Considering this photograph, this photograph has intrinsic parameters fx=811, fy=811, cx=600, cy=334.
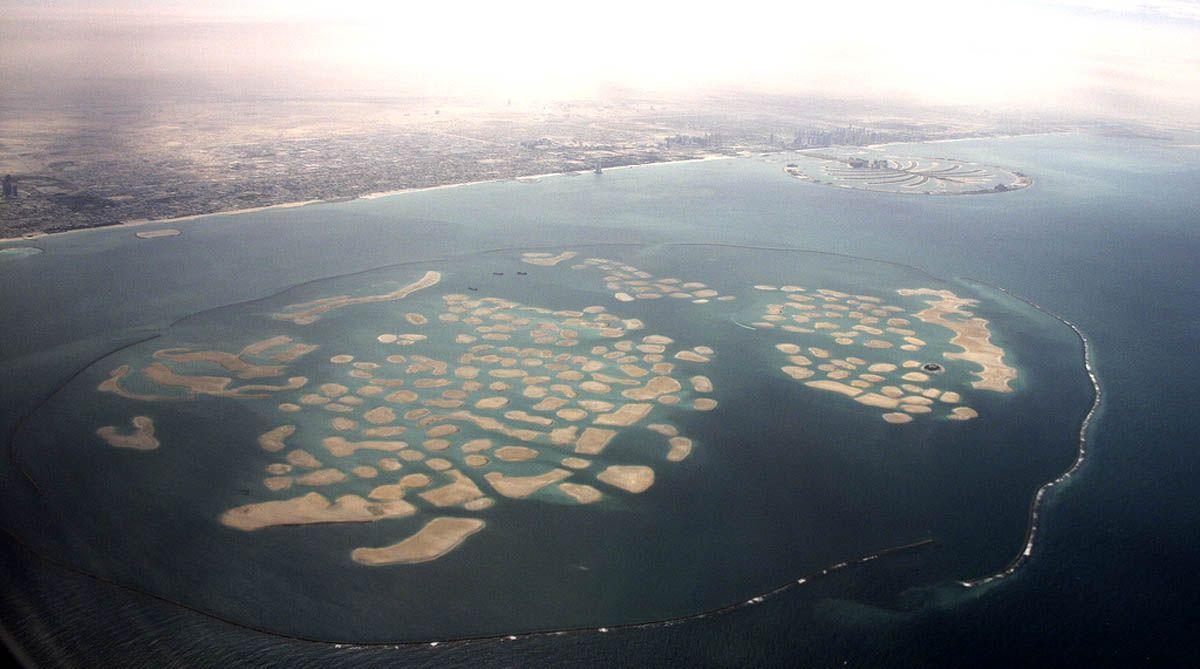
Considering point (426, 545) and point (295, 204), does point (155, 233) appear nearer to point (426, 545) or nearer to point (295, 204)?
point (295, 204)

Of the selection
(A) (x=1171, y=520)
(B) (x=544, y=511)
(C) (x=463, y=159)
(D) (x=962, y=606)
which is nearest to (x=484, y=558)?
(B) (x=544, y=511)

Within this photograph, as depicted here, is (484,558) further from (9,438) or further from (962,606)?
(9,438)

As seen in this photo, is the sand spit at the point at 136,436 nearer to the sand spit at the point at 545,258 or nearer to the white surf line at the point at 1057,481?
the sand spit at the point at 545,258

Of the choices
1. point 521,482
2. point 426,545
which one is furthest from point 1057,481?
point 426,545

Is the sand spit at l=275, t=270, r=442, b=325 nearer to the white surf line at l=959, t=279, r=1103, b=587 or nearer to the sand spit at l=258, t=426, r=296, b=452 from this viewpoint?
the sand spit at l=258, t=426, r=296, b=452

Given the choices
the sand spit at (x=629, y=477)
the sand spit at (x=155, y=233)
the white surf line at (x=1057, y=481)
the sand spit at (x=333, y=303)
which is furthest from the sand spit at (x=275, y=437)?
the sand spit at (x=155, y=233)
